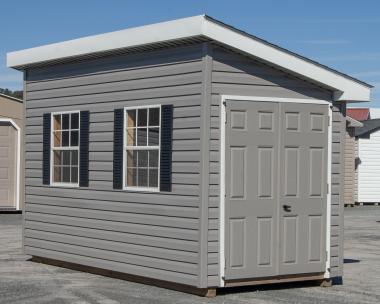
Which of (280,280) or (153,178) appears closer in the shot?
(280,280)

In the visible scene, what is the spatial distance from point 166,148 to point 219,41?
1.56 metres

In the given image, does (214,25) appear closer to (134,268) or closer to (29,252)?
(134,268)

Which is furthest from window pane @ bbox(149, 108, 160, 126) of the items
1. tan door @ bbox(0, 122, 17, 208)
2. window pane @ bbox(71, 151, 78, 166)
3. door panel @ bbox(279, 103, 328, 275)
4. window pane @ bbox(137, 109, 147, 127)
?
tan door @ bbox(0, 122, 17, 208)

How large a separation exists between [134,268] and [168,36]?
124 inches

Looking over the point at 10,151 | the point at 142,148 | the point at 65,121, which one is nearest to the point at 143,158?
the point at 142,148

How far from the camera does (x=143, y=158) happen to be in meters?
10.4

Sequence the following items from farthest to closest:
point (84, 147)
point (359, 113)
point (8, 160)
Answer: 1. point (359, 113)
2. point (8, 160)
3. point (84, 147)

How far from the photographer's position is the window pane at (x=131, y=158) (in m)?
10.5

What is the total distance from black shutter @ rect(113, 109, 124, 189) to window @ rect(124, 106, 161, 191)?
62 millimetres

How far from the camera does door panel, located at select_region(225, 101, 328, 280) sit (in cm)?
958

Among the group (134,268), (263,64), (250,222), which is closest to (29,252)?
(134,268)

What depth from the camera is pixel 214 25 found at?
9242 millimetres

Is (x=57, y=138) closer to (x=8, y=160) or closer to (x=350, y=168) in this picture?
(x=8, y=160)

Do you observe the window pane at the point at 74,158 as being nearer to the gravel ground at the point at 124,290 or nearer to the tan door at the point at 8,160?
the gravel ground at the point at 124,290
